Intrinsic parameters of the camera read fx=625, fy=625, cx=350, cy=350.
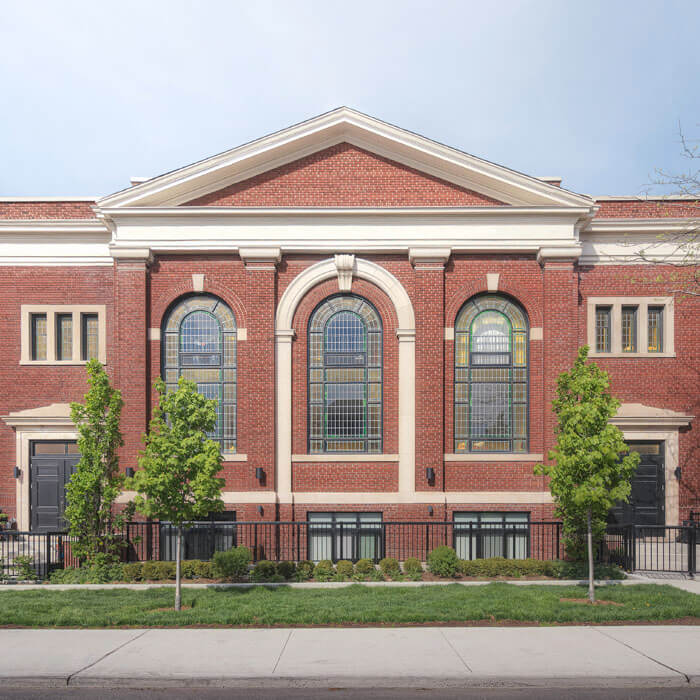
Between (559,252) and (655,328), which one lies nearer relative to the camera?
(559,252)

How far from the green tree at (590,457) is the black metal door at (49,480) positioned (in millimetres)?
14115

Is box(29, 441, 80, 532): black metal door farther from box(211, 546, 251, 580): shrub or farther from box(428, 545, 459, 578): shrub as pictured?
box(428, 545, 459, 578): shrub

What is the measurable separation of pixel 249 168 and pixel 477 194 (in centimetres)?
660

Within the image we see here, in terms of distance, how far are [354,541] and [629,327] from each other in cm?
1071

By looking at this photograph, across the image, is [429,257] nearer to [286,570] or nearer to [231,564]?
[286,570]

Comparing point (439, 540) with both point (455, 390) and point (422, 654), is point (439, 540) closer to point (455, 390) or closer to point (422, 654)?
point (455, 390)

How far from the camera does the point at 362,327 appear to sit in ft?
60.2

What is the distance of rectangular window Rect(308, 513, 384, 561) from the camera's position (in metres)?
17.2

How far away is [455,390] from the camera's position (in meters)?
18.2

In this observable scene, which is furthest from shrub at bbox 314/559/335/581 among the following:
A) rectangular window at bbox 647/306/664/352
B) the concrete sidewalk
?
rectangular window at bbox 647/306/664/352

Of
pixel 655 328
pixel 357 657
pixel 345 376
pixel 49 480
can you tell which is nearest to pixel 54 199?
pixel 49 480

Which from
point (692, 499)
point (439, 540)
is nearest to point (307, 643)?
point (439, 540)

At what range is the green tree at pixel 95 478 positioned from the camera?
14984 millimetres

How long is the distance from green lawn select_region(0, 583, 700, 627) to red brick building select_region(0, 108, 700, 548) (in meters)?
4.40
